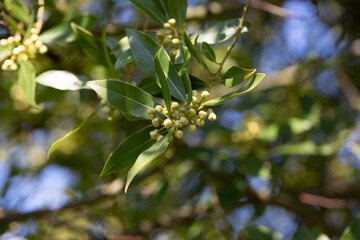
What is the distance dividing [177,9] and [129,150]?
463 mm

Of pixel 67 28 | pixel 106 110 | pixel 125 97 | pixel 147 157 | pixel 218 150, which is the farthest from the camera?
pixel 218 150

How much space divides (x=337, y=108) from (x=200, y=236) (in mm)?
1719

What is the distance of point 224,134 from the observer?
8.50 feet

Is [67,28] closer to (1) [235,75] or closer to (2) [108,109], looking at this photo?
(2) [108,109]

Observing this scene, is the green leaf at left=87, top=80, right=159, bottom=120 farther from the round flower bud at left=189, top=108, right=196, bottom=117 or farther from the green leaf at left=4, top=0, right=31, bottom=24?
the green leaf at left=4, top=0, right=31, bottom=24

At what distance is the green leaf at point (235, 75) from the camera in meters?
1.09

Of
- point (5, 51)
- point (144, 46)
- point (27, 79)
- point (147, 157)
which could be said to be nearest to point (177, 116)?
point (147, 157)

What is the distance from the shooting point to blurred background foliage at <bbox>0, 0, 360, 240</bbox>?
2.30 metres

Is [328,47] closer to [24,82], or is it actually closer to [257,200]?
[257,200]

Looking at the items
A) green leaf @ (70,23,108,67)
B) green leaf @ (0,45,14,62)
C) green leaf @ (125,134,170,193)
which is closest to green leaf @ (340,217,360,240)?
green leaf @ (125,134,170,193)

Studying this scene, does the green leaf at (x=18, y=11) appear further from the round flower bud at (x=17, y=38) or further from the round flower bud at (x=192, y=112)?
the round flower bud at (x=192, y=112)

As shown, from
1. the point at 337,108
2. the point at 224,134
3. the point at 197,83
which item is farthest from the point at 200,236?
the point at 337,108

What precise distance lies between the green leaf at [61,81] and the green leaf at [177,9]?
1.14 ft

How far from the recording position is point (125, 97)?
108 centimetres
